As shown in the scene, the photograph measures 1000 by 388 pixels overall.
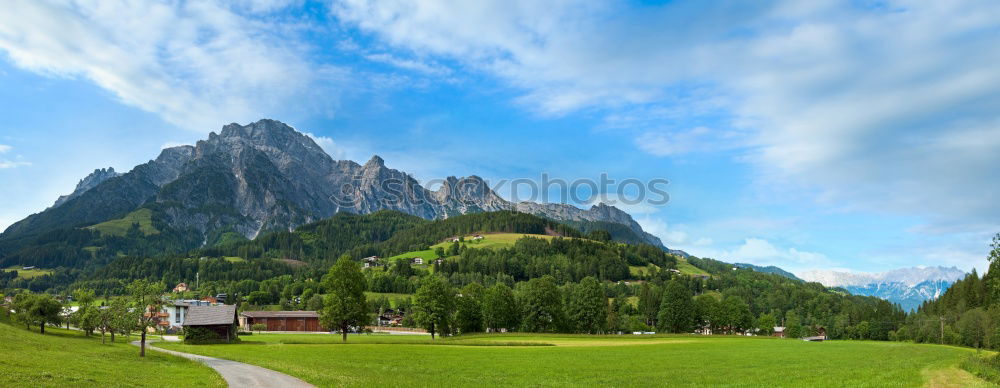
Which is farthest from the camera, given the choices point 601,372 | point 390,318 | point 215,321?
point 390,318

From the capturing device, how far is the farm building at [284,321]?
157250 millimetres

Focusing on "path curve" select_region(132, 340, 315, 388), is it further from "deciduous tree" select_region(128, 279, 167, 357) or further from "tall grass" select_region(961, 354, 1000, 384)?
"tall grass" select_region(961, 354, 1000, 384)

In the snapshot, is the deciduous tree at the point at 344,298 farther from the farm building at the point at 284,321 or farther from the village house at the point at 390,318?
the village house at the point at 390,318

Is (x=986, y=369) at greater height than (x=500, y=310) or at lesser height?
greater

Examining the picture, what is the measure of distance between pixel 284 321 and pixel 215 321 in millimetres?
69967

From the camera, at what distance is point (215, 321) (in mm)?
91438

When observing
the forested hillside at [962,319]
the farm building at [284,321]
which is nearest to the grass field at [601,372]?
the forested hillside at [962,319]

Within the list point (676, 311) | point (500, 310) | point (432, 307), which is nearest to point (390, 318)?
point (500, 310)

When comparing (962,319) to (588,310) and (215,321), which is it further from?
(215,321)

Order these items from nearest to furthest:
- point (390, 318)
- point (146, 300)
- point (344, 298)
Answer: point (146, 300) < point (344, 298) < point (390, 318)

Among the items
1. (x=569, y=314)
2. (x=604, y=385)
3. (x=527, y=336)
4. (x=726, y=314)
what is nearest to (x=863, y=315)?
(x=726, y=314)

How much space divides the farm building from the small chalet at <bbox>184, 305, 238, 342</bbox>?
64.3 meters

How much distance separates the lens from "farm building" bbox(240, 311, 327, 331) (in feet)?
516

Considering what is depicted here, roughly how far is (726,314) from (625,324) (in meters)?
27.0
